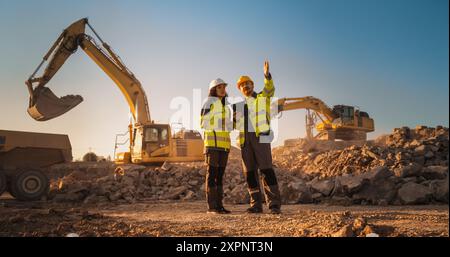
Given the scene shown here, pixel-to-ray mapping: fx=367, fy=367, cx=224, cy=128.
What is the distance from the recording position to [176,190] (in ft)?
34.9

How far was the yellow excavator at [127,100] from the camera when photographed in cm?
1196

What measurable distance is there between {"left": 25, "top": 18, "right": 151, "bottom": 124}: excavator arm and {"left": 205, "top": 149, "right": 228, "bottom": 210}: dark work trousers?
8010mm

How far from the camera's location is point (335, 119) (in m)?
21.0

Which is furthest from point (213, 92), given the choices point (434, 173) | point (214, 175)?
point (434, 173)

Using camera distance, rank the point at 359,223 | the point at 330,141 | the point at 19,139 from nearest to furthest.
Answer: the point at 359,223 < the point at 19,139 < the point at 330,141

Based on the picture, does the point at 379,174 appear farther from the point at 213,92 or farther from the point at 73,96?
the point at 73,96

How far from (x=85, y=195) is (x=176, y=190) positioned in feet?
8.22

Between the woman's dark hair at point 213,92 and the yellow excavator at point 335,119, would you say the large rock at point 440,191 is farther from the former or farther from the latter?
the yellow excavator at point 335,119

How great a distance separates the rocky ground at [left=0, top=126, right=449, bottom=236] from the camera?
3973 mm

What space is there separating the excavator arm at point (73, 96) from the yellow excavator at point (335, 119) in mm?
8559

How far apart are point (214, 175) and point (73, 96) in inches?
324

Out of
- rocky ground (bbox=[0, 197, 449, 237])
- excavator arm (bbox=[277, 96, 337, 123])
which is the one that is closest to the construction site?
rocky ground (bbox=[0, 197, 449, 237])
